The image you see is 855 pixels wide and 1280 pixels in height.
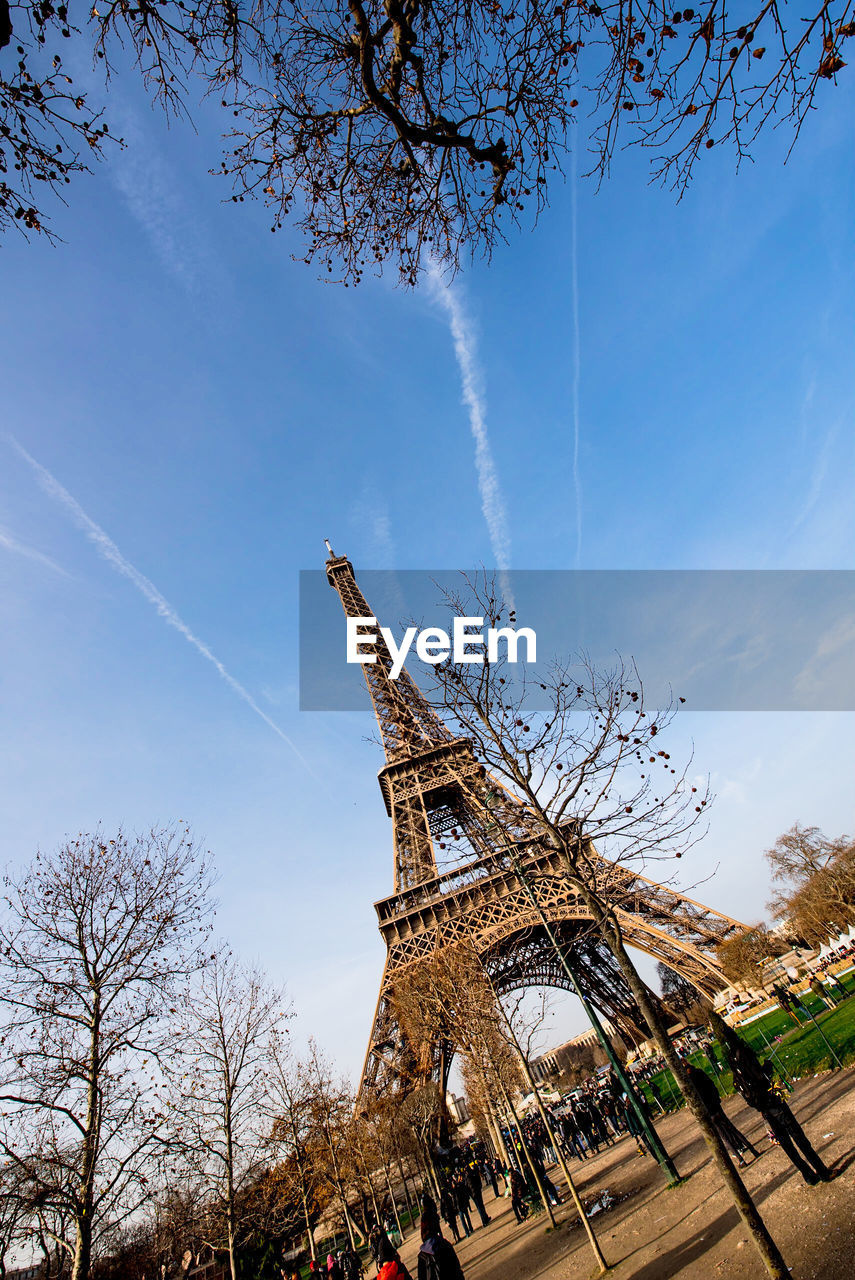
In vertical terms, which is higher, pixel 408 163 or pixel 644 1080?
pixel 408 163

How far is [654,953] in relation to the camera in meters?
25.8

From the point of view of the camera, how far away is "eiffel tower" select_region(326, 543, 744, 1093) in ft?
82.9

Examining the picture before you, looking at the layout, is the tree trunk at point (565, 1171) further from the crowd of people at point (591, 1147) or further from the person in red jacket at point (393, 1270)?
the person in red jacket at point (393, 1270)

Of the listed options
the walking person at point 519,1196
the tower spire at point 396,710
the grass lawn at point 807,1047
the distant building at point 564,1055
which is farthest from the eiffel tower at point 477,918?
the distant building at point 564,1055

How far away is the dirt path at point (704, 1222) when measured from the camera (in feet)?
18.6

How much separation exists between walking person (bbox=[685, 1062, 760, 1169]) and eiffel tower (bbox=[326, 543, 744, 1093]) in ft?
31.8

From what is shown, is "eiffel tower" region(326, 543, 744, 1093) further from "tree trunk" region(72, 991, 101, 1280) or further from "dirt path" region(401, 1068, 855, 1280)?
"tree trunk" region(72, 991, 101, 1280)

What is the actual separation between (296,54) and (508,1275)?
55.5 feet

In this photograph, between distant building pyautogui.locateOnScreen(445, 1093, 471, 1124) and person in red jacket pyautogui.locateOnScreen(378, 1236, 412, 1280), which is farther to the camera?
distant building pyautogui.locateOnScreen(445, 1093, 471, 1124)

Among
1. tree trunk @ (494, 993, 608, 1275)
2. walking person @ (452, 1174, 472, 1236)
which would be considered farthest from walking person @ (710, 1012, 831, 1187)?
walking person @ (452, 1174, 472, 1236)

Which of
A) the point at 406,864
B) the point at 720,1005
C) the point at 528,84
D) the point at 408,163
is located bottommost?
the point at 720,1005

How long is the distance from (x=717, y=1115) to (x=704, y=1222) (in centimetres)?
137

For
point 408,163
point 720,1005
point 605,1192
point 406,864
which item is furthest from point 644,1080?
point 408,163

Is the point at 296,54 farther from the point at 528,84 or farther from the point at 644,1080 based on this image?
the point at 644,1080
